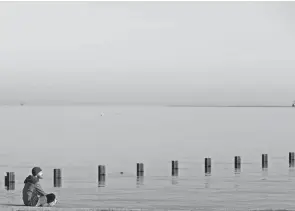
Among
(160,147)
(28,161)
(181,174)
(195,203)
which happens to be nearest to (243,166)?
(181,174)

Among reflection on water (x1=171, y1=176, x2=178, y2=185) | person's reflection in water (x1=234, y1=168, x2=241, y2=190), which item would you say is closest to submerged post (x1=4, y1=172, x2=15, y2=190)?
reflection on water (x1=171, y1=176, x2=178, y2=185)

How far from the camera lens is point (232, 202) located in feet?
118

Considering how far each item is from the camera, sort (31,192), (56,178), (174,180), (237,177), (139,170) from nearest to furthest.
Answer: (31,192) < (56,178) < (174,180) < (237,177) < (139,170)

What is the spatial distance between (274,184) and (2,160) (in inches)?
1216

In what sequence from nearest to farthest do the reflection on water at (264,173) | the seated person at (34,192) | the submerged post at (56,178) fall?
the seated person at (34,192) → the submerged post at (56,178) → the reflection on water at (264,173)

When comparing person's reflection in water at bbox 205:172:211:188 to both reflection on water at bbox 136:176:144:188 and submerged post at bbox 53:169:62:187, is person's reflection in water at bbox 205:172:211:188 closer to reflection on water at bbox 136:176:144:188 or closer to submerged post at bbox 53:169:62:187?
reflection on water at bbox 136:176:144:188

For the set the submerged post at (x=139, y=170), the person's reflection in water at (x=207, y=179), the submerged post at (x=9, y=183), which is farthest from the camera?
the submerged post at (x=139, y=170)

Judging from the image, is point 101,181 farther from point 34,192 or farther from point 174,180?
point 34,192

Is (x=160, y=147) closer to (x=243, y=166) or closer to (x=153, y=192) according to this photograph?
(x=243, y=166)

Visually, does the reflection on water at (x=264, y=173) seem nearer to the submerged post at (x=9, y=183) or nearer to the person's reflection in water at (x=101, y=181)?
the person's reflection in water at (x=101, y=181)

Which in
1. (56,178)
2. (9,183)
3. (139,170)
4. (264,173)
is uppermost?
(139,170)

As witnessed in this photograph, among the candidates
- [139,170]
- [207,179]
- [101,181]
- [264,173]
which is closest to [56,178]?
[101,181]

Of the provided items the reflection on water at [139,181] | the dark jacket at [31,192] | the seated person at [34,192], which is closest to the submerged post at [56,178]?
the reflection on water at [139,181]

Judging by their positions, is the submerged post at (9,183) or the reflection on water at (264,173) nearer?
the submerged post at (9,183)
